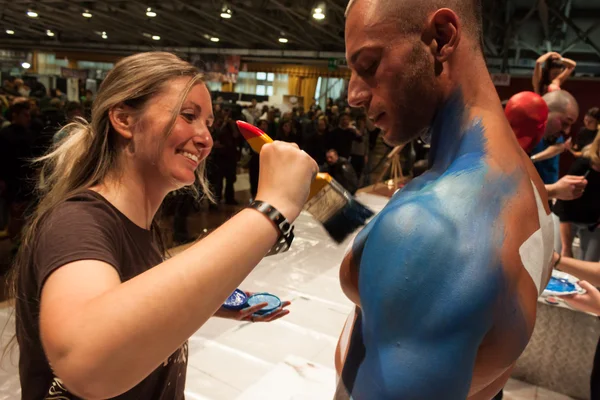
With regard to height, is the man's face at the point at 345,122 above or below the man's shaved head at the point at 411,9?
below

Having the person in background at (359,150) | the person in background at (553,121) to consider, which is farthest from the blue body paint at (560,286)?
the person in background at (359,150)

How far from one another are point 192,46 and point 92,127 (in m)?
13.8

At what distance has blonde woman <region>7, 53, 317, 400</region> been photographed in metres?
0.58

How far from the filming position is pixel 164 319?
583mm

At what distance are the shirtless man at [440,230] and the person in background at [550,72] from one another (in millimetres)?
2784

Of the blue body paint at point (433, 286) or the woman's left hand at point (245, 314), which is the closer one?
the blue body paint at point (433, 286)

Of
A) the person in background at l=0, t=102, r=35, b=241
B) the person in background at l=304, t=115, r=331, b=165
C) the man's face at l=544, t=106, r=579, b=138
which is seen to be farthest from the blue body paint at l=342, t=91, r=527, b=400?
the person in background at l=304, t=115, r=331, b=165

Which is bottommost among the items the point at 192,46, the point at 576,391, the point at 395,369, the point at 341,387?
the point at 576,391

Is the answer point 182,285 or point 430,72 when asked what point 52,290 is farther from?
point 430,72

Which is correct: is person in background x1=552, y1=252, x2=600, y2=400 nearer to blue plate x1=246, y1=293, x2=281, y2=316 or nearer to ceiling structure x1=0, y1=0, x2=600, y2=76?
blue plate x1=246, y1=293, x2=281, y2=316

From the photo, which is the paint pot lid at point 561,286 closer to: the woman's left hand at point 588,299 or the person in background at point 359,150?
the woman's left hand at point 588,299

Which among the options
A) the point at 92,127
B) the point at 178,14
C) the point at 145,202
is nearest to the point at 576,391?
the point at 145,202

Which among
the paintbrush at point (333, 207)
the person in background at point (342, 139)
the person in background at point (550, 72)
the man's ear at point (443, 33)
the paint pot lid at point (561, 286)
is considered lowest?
the paint pot lid at point (561, 286)

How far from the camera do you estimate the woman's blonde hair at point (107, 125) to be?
94cm
